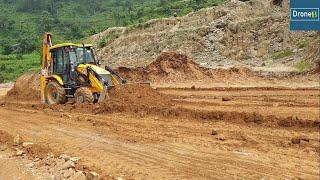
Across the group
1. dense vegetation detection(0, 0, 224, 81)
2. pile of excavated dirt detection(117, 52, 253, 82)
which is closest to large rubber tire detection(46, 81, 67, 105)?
pile of excavated dirt detection(117, 52, 253, 82)

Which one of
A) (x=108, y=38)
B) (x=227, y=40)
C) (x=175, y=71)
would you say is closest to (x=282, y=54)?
(x=227, y=40)

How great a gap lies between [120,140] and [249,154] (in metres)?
3.24

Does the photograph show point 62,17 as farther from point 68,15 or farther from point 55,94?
point 55,94

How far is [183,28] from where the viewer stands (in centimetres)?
3619

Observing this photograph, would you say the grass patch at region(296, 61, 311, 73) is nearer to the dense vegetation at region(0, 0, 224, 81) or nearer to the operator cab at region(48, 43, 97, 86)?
the operator cab at region(48, 43, 97, 86)

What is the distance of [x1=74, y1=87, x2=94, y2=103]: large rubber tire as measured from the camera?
54.8 feet

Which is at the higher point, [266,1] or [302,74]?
[266,1]

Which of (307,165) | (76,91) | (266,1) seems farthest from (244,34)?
(307,165)

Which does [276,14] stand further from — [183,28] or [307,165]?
[307,165]

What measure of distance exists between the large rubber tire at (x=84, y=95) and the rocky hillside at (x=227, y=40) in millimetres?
11279

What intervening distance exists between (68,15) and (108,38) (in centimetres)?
6880

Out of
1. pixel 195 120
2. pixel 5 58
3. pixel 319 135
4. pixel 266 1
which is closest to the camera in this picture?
pixel 319 135

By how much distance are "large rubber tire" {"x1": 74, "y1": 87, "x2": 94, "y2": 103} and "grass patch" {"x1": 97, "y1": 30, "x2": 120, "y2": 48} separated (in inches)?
1007

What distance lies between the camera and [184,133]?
1081cm
